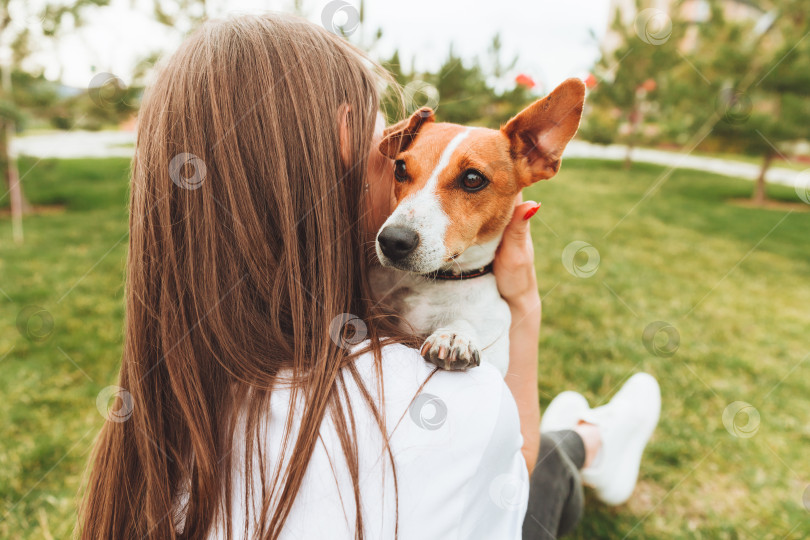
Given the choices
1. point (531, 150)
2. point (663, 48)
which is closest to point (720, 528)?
point (531, 150)

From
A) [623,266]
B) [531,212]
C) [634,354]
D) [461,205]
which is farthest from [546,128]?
[623,266]

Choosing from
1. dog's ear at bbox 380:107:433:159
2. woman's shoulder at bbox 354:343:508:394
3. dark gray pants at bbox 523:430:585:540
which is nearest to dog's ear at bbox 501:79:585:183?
dog's ear at bbox 380:107:433:159

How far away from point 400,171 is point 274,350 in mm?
902

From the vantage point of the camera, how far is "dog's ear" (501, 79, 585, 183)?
1816mm

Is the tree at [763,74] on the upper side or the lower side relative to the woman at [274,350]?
lower

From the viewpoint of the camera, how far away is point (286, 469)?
1125 mm

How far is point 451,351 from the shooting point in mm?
1452

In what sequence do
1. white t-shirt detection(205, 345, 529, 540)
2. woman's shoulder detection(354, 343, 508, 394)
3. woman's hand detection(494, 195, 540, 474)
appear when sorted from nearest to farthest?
white t-shirt detection(205, 345, 529, 540)
woman's shoulder detection(354, 343, 508, 394)
woman's hand detection(494, 195, 540, 474)

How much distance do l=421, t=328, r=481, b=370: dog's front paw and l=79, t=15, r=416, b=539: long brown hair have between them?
124mm

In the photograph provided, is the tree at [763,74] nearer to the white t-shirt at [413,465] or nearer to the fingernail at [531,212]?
the fingernail at [531,212]

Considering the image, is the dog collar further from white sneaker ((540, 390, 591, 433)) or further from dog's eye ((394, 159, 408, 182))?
white sneaker ((540, 390, 591, 433))

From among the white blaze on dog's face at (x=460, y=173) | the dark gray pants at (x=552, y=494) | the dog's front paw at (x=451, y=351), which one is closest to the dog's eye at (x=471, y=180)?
the white blaze on dog's face at (x=460, y=173)

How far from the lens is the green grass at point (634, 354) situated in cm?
284

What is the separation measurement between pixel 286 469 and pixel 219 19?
126cm
